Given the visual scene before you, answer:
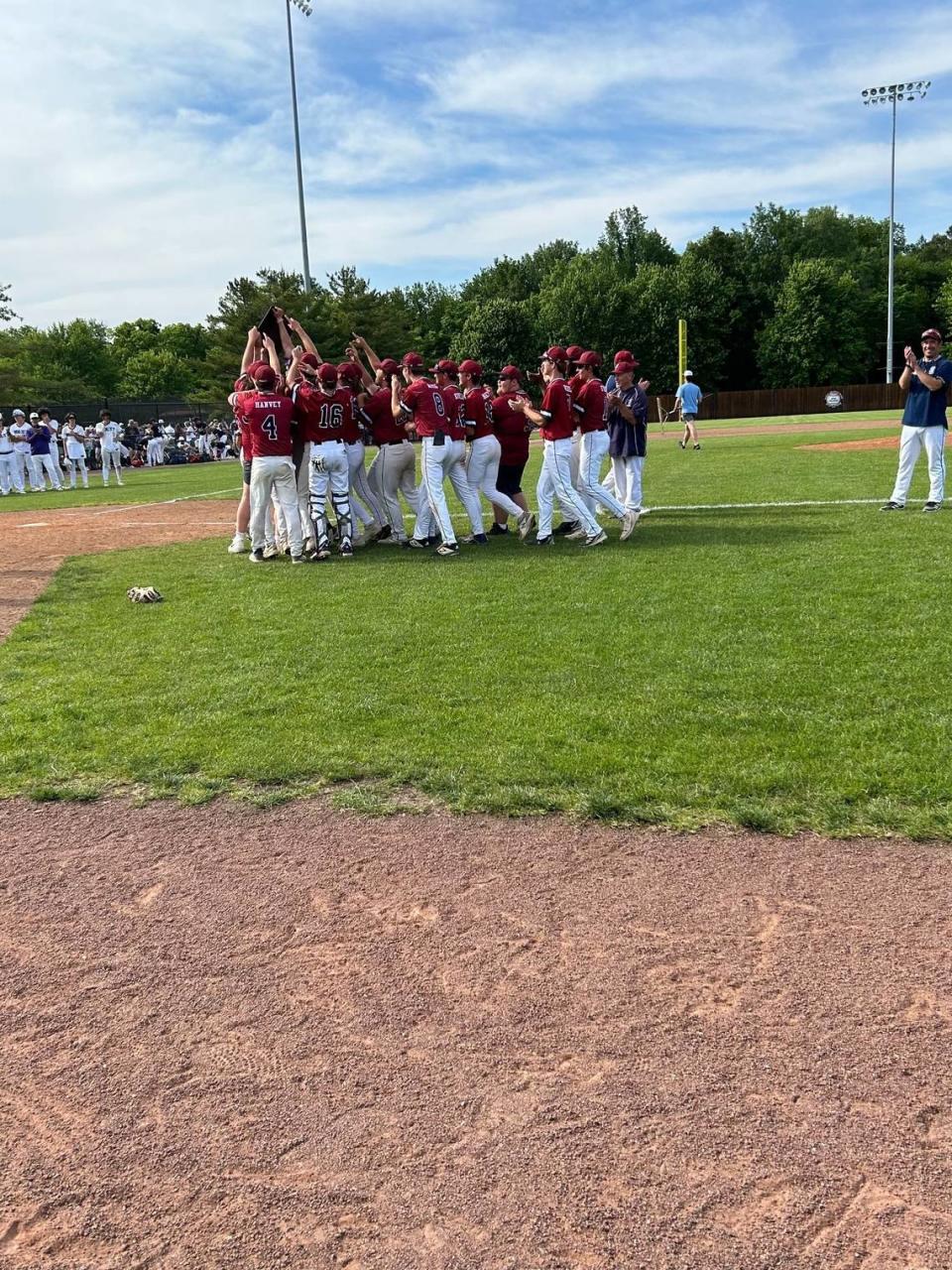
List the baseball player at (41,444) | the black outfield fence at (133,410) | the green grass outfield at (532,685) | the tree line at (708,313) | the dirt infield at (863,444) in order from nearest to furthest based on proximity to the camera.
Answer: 1. the green grass outfield at (532,685)
2. the dirt infield at (863,444)
3. the baseball player at (41,444)
4. the black outfield fence at (133,410)
5. the tree line at (708,313)

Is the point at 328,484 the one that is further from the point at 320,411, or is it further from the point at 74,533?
the point at 74,533

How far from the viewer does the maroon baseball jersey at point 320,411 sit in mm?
11141

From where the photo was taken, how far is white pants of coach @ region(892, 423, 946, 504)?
12.3m

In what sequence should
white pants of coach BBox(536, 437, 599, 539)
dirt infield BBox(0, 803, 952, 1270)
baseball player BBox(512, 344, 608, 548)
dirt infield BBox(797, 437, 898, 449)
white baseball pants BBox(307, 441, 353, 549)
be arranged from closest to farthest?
dirt infield BBox(0, 803, 952, 1270) < baseball player BBox(512, 344, 608, 548) < white pants of coach BBox(536, 437, 599, 539) < white baseball pants BBox(307, 441, 353, 549) < dirt infield BBox(797, 437, 898, 449)

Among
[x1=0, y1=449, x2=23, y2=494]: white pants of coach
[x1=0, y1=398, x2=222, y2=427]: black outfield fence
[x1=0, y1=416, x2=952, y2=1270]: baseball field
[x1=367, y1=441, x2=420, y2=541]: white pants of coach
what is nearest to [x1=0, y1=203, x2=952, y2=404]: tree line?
[x1=0, y1=398, x2=222, y2=427]: black outfield fence

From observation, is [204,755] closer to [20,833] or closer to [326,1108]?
[20,833]

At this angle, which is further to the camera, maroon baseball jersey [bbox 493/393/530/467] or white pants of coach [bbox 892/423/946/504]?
maroon baseball jersey [bbox 493/393/530/467]

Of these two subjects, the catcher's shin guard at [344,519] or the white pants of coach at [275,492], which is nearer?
the white pants of coach at [275,492]

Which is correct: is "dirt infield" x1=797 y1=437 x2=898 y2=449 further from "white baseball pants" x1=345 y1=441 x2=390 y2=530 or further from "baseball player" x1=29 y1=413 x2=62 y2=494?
"baseball player" x1=29 y1=413 x2=62 y2=494

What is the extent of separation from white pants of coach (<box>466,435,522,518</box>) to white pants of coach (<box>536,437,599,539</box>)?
501 mm

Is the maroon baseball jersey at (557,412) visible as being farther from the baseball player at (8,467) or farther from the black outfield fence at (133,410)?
A: the black outfield fence at (133,410)

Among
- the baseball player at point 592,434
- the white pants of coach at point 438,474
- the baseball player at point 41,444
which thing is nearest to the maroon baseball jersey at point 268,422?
the white pants of coach at point 438,474

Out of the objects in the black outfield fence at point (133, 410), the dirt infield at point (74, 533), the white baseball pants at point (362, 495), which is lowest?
the dirt infield at point (74, 533)

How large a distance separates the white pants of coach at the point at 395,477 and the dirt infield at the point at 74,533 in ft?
10.4
